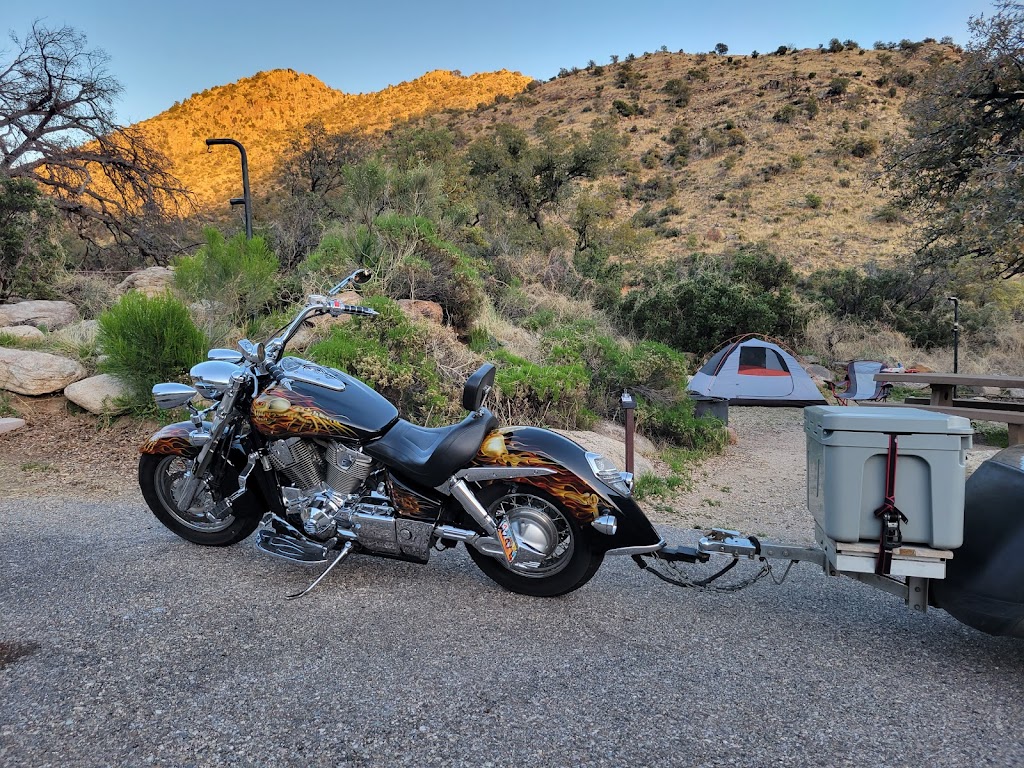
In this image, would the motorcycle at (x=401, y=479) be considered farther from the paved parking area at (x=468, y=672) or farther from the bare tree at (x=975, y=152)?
the bare tree at (x=975, y=152)

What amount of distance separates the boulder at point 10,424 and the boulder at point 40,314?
3214 mm

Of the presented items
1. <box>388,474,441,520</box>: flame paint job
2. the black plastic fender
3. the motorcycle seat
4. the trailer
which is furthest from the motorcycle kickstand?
the black plastic fender

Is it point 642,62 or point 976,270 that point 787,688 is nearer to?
point 976,270

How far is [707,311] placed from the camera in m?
15.0

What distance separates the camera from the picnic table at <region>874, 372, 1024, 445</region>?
23.4 feet

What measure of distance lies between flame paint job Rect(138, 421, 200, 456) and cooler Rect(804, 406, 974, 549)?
3.10 metres

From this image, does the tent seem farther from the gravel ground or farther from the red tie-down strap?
the red tie-down strap

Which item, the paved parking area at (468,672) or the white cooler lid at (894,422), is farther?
the white cooler lid at (894,422)

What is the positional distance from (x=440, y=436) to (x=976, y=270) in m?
13.7

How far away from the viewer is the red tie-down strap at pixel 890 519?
256 centimetres

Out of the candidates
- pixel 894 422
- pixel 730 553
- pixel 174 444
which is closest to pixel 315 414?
pixel 174 444

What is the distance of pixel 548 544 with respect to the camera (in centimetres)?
317

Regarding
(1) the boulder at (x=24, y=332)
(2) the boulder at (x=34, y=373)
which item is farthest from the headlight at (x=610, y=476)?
(1) the boulder at (x=24, y=332)

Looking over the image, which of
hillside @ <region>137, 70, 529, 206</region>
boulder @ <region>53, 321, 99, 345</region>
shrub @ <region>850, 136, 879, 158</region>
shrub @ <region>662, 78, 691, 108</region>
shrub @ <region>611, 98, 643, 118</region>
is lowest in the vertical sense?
boulder @ <region>53, 321, 99, 345</region>
